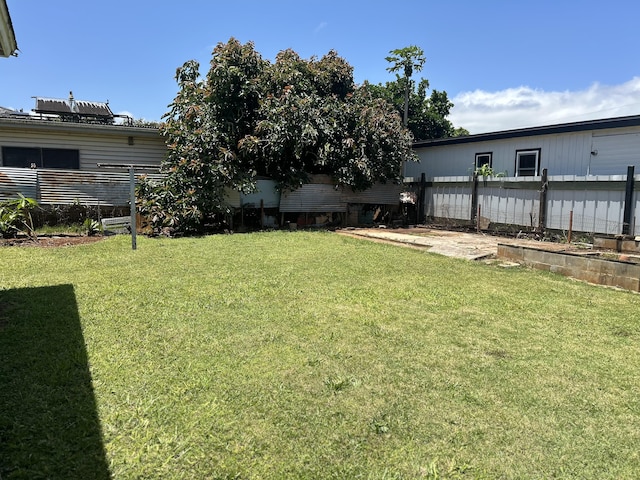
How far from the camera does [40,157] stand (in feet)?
40.8

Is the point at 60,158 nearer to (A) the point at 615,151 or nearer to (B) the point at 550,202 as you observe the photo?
(B) the point at 550,202

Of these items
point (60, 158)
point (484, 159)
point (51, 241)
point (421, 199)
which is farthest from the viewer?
point (421, 199)

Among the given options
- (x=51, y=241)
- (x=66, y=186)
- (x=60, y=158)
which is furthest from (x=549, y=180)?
(x=60, y=158)

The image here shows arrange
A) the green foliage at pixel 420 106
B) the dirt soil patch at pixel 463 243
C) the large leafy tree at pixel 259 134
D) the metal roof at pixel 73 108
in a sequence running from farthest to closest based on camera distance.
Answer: the green foliage at pixel 420 106
the metal roof at pixel 73 108
the large leafy tree at pixel 259 134
the dirt soil patch at pixel 463 243

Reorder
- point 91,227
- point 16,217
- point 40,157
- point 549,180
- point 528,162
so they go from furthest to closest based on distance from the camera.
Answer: point 528,162, point 40,157, point 549,180, point 91,227, point 16,217

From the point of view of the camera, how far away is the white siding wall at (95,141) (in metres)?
12.1

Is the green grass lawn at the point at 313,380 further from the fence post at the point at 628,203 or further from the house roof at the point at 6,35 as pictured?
the fence post at the point at 628,203

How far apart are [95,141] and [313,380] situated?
12.8 meters

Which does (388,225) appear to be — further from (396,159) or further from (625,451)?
(625,451)

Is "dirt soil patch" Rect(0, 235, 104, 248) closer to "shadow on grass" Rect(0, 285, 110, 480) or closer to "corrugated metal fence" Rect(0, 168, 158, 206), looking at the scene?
"corrugated metal fence" Rect(0, 168, 158, 206)

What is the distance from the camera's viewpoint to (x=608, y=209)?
10.1 m

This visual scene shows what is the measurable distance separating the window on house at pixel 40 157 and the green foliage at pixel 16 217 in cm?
202

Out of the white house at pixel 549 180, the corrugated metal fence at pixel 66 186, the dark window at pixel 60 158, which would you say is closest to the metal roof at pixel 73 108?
the dark window at pixel 60 158

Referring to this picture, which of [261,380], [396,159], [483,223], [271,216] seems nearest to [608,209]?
[483,223]
